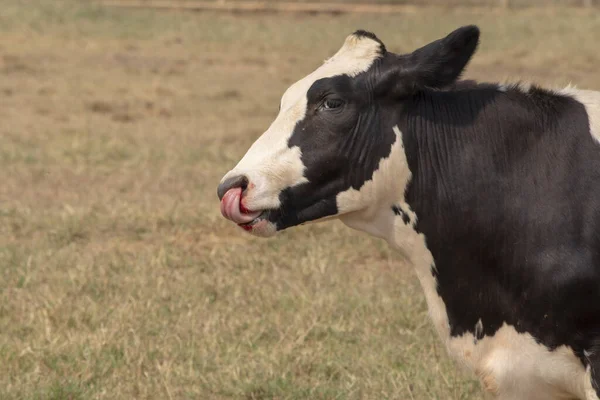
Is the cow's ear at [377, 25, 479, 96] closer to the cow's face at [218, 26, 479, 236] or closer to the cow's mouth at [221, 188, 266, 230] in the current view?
the cow's face at [218, 26, 479, 236]

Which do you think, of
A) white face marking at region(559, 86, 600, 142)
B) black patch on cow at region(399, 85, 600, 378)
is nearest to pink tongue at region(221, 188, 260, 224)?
black patch on cow at region(399, 85, 600, 378)

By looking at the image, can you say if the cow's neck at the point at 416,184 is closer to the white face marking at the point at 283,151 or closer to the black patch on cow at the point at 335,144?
the black patch on cow at the point at 335,144

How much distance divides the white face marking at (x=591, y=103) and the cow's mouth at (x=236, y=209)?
1065 mm

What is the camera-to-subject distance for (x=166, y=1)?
25.2 meters

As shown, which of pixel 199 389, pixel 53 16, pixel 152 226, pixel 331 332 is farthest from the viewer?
pixel 53 16

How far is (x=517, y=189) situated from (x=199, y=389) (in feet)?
6.27

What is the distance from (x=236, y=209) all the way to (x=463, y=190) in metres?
0.73

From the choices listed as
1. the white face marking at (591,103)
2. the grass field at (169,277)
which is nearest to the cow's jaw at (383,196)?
the white face marking at (591,103)

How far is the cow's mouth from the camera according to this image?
12.2ft

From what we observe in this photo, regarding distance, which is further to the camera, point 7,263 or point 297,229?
point 297,229

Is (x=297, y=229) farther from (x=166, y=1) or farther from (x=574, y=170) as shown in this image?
(x=166, y=1)

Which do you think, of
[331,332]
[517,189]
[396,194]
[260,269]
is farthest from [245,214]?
[260,269]

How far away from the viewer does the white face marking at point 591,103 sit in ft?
12.6

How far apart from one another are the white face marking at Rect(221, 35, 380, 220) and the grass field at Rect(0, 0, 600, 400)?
1.58 metres
